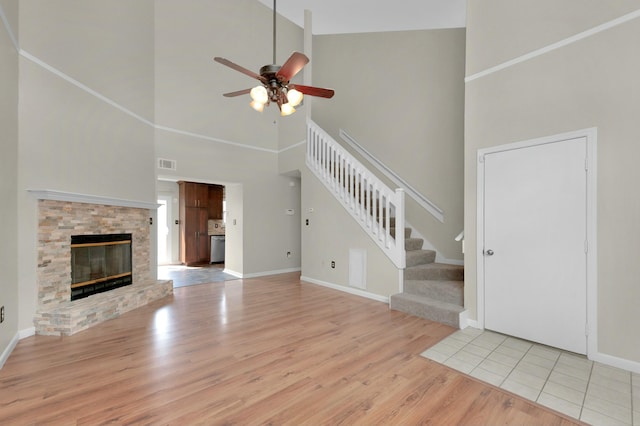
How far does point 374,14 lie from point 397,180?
312 centimetres

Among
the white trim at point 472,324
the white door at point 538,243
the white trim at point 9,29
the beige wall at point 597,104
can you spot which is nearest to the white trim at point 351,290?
the white trim at point 472,324

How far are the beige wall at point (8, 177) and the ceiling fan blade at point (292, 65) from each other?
8.15ft

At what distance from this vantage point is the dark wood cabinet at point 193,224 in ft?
26.9

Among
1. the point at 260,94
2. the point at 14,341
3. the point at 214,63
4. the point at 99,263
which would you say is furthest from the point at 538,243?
the point at 214,63

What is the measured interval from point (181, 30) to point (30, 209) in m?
4.13

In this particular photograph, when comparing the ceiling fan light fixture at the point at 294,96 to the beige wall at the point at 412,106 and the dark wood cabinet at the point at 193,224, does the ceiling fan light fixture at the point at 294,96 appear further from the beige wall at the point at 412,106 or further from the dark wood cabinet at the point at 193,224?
the dark wood cabinet at the point at 193,224

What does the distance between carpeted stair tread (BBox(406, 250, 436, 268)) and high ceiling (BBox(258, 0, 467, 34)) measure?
3.86 m

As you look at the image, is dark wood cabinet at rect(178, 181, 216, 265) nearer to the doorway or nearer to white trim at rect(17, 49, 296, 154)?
the doorway

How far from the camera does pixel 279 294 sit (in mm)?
4926

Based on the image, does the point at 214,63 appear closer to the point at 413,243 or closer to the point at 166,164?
the point at 166,164

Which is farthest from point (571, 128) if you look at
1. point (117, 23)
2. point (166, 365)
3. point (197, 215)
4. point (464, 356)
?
point (197, 215)

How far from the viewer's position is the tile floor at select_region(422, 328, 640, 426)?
6.31 ft

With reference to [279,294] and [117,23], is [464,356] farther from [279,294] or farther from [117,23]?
[117,23]

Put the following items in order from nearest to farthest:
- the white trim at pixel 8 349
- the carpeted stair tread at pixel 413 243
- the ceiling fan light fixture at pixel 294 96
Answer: the white trim at pixel 8 349
the ceiling fan light fixture at pixel 294 96
the carpeted stair tread at pixel 413 243
